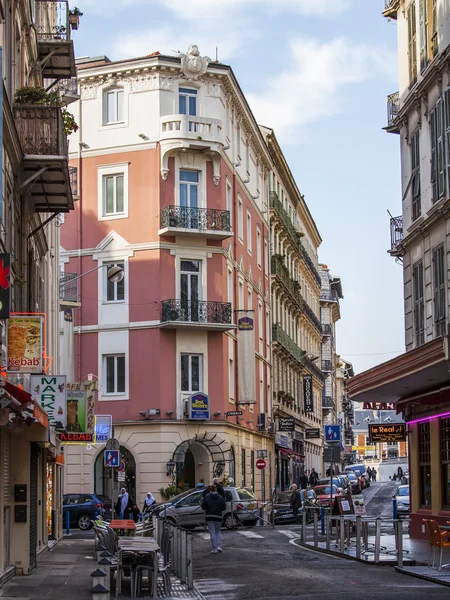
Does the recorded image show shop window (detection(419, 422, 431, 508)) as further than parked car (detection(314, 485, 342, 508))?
No

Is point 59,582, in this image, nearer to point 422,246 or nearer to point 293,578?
point 293,578

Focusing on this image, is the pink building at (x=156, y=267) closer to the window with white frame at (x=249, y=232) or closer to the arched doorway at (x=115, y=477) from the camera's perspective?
the arched doorway at (x=115, y=477)

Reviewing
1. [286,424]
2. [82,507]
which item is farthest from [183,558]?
[286,424]

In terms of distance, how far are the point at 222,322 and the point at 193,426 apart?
4576 millimetres

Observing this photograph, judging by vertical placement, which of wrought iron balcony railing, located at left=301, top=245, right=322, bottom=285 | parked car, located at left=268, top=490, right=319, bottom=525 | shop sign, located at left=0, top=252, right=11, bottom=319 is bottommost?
parked car, located at left=268, top=490, right=319, bottom=525

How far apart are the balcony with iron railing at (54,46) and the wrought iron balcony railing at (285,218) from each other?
3422 cm

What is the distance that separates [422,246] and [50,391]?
10.5m

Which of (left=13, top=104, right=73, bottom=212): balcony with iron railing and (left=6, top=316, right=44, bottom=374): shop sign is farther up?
(left=13, top=104, right=73, bottom=212): balcony with iron railing

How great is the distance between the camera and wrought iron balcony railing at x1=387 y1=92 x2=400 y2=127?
31422 mm

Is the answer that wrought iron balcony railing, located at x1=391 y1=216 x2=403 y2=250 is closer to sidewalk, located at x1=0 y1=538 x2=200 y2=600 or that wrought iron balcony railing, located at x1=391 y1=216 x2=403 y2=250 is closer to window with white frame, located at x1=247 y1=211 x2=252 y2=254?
sidewalk, located at x1=0 y1=538 x2=200 y2=600

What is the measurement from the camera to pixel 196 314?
46.8 metres

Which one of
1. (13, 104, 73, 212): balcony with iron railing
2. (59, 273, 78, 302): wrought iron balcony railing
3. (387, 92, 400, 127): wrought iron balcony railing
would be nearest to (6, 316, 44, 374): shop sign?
(13, 104, 73, 212): balcony with iron railing

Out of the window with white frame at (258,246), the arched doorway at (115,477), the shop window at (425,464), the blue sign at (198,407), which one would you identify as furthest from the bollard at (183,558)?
the window with white frame at (258,246)

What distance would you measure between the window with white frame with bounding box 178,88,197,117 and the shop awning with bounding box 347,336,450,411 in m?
20.9
